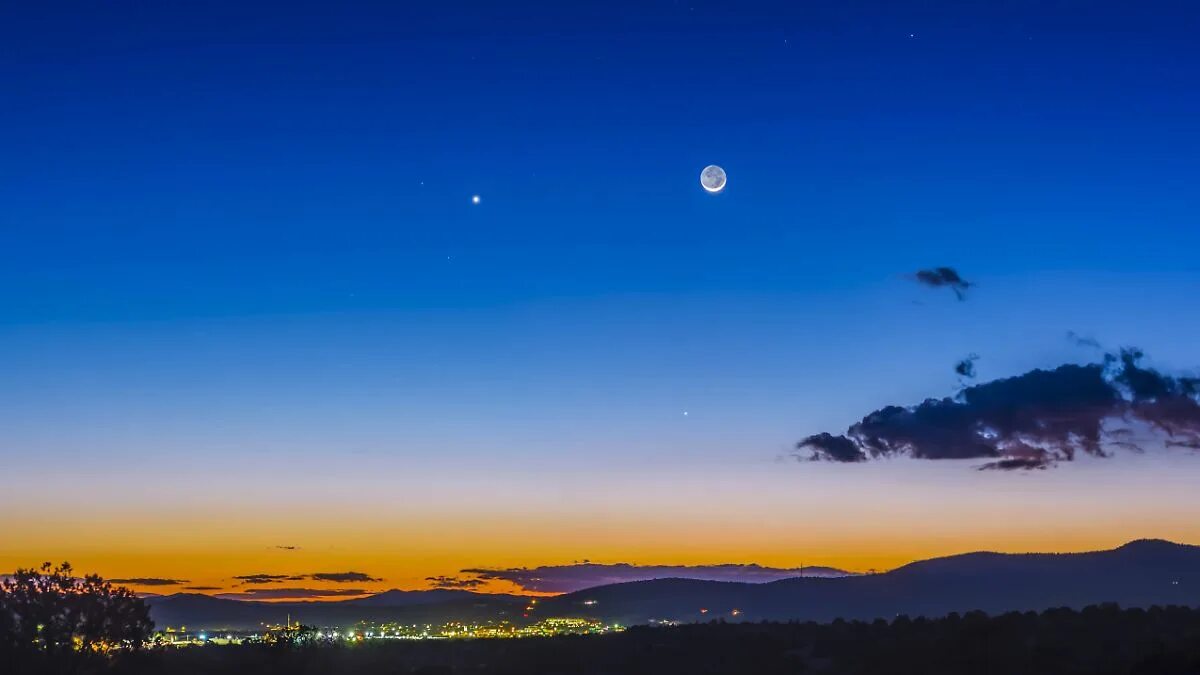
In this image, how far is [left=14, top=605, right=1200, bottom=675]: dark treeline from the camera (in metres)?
51.1

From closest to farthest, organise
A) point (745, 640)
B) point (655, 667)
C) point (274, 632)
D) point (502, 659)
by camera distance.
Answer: point (655, 667) < point (745, 640) < point (502, 659) < point (274, 632)

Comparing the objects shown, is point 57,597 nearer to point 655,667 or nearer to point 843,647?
point 655,667

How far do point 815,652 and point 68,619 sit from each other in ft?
125

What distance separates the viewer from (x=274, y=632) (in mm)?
95062

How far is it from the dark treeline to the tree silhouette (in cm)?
150

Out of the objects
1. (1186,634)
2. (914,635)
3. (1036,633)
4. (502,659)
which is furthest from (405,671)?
(1186,634)

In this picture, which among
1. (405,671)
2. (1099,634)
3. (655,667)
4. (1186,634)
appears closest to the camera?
(1186,634)

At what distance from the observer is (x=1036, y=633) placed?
57.9 metres

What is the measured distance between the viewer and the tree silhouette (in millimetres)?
60250

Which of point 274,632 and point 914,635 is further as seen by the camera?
point 274,632

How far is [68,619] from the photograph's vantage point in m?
62.1

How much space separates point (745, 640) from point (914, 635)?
14.1m

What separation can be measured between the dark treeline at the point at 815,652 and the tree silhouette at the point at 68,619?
150cm

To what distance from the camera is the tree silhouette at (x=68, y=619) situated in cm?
6025
